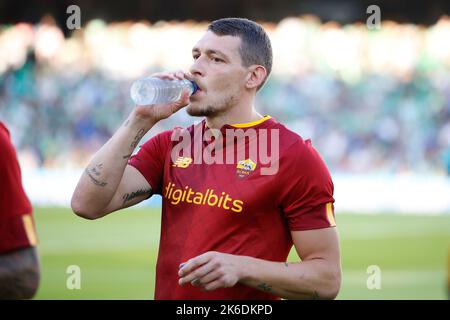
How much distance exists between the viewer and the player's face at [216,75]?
4.48m

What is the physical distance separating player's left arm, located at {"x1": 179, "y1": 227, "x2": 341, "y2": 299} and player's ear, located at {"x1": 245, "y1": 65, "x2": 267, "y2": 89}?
0.85 m

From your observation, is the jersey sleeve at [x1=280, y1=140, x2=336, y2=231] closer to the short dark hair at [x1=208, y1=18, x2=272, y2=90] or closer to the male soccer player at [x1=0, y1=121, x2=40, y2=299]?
the short dark hair at [x1=208, y1=18, x2=272, y2=90]

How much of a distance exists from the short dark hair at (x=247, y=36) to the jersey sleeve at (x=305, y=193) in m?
0.60

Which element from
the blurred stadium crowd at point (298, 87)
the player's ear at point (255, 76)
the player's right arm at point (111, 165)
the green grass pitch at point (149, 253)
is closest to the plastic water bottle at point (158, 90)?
the player's right arm at point (111, 165)

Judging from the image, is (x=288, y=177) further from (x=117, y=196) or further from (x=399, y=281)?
(x=399, y=281)

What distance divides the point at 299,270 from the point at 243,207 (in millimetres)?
409

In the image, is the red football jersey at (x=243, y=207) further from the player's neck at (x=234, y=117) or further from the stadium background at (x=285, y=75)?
the stadium background at (x=285, y=75)

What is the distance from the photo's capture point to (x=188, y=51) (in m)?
26.7

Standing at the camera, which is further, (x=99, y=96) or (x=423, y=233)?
(x=99, y=96)

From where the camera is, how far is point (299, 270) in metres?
4.20

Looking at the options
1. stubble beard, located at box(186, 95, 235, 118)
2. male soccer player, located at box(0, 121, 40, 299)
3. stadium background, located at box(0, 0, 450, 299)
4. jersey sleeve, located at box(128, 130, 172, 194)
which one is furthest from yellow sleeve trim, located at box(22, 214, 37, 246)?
stadium background, located at box(0, 0, 450, 299)

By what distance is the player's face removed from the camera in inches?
176

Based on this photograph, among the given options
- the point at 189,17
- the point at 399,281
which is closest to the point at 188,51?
the point at 189,17

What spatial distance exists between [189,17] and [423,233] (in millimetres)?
12984
